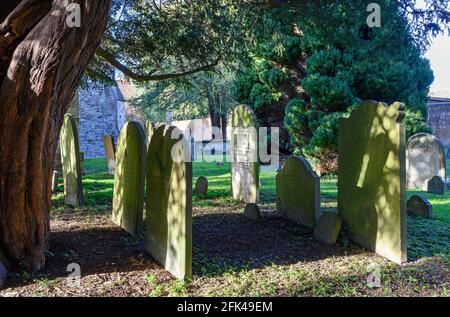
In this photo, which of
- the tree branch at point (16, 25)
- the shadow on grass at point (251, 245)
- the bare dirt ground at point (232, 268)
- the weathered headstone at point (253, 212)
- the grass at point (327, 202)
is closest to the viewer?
the bare dirt ground at point (232, 268)

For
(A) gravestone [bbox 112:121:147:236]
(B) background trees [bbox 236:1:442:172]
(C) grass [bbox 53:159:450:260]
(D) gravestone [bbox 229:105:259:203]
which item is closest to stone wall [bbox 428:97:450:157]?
(B) background trees [bbox 236:1:442:172]

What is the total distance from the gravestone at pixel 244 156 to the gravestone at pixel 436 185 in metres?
4.52

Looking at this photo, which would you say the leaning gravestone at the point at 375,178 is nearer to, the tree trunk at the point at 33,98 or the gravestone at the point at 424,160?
the tree trunk at the point at 33,98

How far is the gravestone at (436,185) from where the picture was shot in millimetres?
10195

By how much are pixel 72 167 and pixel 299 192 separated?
4601 mm

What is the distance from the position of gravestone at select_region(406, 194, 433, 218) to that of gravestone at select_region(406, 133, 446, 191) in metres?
3.88

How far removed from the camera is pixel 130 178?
612 centimetres

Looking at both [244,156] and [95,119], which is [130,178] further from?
[95,119]

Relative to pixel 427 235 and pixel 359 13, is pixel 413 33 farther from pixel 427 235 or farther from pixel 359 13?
pixel 427 235

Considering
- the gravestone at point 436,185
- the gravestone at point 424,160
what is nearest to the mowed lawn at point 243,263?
the gravestone at point 436,185

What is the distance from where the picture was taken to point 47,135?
4.44 metres

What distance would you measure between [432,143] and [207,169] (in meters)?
8.67
